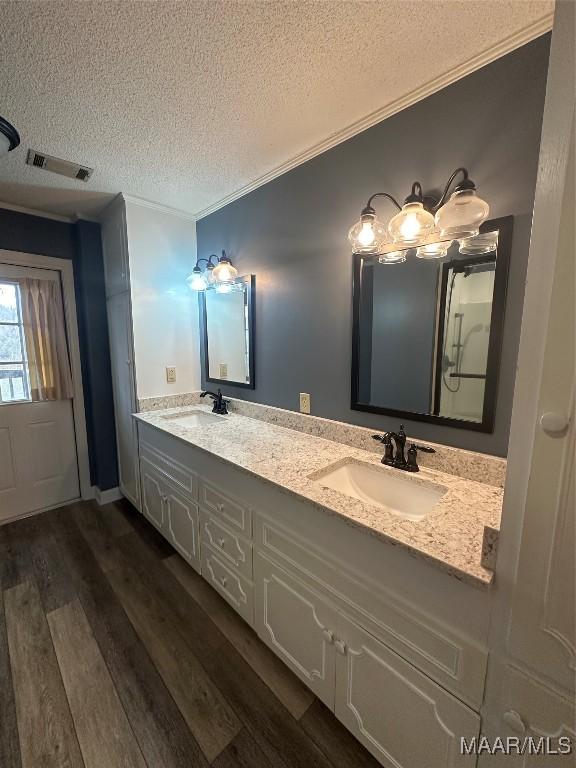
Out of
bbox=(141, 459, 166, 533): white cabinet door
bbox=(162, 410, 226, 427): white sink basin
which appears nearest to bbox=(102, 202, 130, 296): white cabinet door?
bbox=(162, 410, 226, 427): white sink basin

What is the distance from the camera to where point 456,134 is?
1.14 meters

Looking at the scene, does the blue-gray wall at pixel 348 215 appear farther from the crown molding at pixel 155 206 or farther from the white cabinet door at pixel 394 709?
the white cabinet door at pixel 394 709

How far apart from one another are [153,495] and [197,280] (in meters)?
1.56

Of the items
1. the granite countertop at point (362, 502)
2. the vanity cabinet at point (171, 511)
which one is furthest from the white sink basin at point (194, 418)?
the vanity cabinet at point (171, 511)

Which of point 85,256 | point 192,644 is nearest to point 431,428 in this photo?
point 192,644

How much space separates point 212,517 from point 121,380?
152 centimetres

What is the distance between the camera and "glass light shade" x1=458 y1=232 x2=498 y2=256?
3.63 ft

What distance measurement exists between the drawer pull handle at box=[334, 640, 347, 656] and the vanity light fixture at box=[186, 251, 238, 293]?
1975 mm

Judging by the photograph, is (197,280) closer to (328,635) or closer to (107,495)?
(107,495)

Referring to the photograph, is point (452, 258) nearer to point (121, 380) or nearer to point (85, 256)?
point (121, 380)

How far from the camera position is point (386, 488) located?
1.31 m

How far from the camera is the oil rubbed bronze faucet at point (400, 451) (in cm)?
127

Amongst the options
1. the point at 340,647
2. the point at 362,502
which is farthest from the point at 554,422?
the point at 340,647

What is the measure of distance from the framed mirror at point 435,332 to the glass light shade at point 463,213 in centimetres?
8
